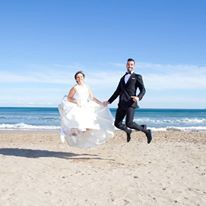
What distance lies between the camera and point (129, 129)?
10.1m

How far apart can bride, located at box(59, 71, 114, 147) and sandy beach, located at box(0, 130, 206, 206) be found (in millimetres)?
454

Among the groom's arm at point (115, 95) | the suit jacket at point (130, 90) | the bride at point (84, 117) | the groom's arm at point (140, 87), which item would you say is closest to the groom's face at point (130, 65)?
the suit jacket at point (130, 90)

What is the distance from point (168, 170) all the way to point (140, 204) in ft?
8.99

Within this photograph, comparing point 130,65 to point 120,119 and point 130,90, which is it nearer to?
point 130,90

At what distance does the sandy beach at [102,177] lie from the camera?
5.88 m

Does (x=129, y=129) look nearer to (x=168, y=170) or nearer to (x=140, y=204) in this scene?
(x=168, y=170)

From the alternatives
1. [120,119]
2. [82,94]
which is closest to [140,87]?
[120,119]

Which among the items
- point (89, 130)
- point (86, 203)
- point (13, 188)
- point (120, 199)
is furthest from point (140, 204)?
point (89, 130)

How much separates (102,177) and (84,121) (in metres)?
2.45

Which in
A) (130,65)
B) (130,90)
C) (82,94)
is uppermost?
(130,65)

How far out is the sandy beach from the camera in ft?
19.3

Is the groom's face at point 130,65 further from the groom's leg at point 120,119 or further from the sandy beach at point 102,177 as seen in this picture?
the sandy beach at point 102,177

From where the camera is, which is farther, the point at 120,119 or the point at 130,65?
the point at 120,119

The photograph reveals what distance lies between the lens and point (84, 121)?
9.62 meters
